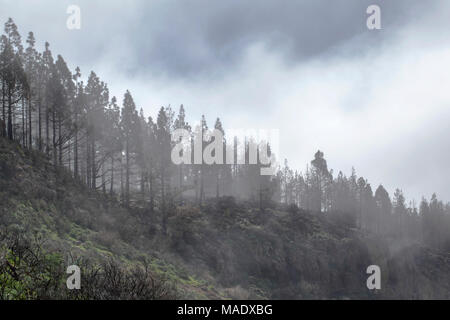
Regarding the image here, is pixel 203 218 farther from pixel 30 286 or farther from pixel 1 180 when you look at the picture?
pixel 30 286

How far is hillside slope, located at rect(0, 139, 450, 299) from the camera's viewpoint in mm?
15125

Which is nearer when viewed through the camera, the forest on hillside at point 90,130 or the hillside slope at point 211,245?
the hillside slope at point 211,245

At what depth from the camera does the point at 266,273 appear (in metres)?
29.5

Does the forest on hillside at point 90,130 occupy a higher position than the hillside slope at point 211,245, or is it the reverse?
the forest on hillside at point 90,130

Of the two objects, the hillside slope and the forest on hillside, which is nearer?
the hillside slope

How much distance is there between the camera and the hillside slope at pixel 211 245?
1512 cm

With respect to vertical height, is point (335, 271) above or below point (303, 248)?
below

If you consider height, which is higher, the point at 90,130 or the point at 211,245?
the point at 90,130

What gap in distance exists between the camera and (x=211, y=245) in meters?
28.8

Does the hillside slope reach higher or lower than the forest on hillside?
lower

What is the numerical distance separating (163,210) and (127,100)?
631 inches

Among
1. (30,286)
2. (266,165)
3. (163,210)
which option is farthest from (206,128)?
(30,286)

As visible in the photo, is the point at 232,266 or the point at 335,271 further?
the point at 335,271
